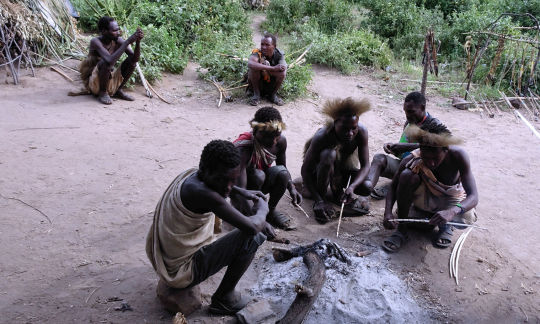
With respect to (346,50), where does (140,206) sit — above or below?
below

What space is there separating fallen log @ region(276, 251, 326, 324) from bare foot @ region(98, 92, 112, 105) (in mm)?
4217

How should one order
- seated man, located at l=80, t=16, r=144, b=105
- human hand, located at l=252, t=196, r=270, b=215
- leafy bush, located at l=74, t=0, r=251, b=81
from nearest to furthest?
human hand, located at l=252, t=196, r=270, b=215, seated man, located at l=80, t=16, r=144, b=105, leafy bush, located at l=74, t=0, r=251, b=81

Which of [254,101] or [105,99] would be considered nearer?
[105,99]

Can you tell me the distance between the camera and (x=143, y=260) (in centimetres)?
324

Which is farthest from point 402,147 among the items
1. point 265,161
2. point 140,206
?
point 140,206

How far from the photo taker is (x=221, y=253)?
8.70 feet

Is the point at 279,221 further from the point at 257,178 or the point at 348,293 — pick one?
the point at 348,293

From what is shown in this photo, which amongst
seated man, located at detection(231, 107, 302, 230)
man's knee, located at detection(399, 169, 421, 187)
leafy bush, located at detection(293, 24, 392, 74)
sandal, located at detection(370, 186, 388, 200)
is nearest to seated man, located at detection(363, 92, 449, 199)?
sandal, located at detection(370, 186, 388, 200)

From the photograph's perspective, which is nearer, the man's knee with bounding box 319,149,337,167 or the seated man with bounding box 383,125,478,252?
the seated man with bounding box 383,125,478,252

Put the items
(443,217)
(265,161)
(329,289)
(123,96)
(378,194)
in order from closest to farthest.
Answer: (329,289), (443,217), (265,161), (378,194), (123,96)

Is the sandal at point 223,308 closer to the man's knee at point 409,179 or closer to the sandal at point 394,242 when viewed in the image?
the sandal at point 394,242

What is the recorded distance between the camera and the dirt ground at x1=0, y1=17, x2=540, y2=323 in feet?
9.62

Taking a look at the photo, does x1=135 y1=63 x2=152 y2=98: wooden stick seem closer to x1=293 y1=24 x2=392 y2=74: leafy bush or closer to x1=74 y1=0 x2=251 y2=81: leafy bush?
x1=74 y1=0 x2=251 y2=81: leafy bush

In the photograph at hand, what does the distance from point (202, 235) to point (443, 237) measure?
1995 mm
